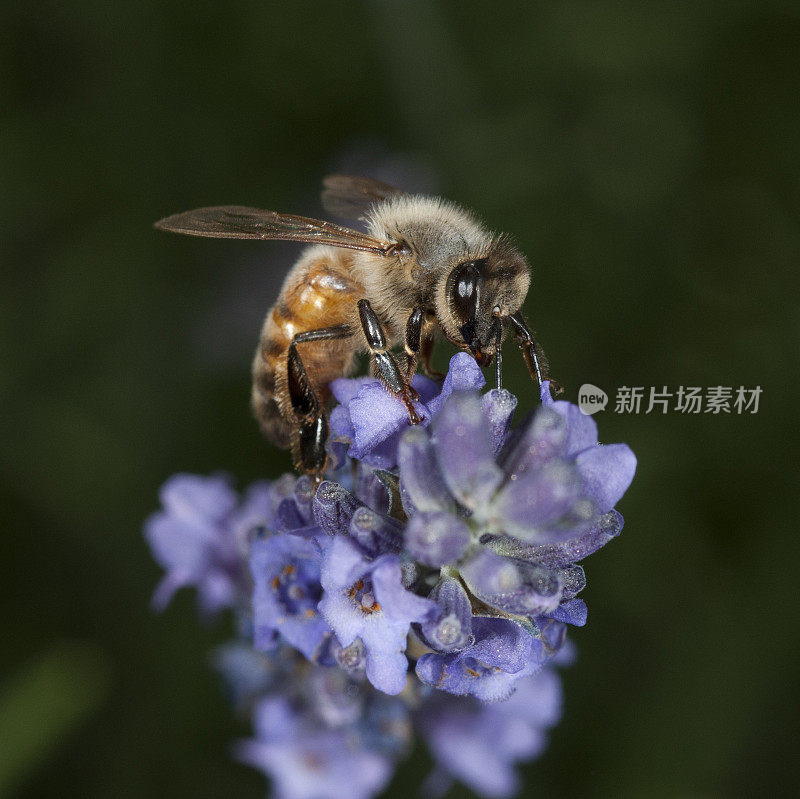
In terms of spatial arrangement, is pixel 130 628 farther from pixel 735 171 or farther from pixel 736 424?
pixel 735 171

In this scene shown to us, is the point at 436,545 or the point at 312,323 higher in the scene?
the point at 312,323

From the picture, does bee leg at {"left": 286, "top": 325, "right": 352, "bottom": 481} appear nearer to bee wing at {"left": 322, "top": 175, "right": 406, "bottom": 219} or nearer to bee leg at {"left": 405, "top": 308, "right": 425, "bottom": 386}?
bee leg at {"left": 405, "top": 308, "right": 425, "bottom": 386}

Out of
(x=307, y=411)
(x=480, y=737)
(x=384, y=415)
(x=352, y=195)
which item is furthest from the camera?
(x=352, y=195)


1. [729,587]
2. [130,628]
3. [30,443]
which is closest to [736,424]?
[729,587]

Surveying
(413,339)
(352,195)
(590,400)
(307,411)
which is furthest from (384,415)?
(352,195)

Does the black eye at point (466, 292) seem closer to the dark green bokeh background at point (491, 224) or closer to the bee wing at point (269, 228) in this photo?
the bee wing at point (269, 228)

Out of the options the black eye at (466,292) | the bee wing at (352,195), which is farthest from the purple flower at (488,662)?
the bee wing at (352,195)

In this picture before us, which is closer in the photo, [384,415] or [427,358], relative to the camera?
[384,415]

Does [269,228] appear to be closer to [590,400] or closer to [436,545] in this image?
[590,400]
